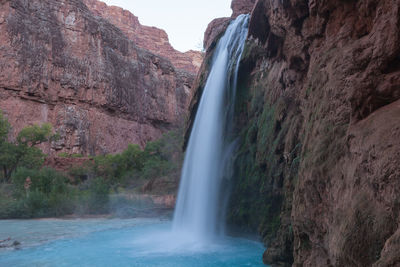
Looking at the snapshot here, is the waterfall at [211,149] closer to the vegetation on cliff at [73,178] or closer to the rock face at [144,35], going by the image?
the vegetation on cliff at [73,178]

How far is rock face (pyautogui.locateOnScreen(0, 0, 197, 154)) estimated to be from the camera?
27.2 meters

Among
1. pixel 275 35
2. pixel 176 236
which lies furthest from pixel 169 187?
pixel 275 35

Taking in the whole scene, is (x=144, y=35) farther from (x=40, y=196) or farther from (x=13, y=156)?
(x=40, y=196)

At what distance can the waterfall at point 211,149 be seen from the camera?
1030cm

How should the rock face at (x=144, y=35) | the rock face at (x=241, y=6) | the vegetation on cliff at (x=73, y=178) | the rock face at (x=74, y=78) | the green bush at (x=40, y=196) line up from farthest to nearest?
the rock face at (x=144, y=35) < the rock face at (x=74, y=78) < the vegetation on cliff at (x=73, y=178) < the rock face at (x=241, y=6) < the green bush at (x=40, y=196)

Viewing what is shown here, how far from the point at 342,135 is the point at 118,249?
5.90 metres

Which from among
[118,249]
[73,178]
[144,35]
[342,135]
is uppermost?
[144,35]

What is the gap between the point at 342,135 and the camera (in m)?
3.36

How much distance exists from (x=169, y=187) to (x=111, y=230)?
6.73 metres

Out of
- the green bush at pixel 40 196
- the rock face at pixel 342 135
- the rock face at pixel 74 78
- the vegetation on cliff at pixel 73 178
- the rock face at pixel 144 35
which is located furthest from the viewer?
the rock face at pixel 144 35

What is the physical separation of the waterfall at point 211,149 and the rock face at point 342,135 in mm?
2984

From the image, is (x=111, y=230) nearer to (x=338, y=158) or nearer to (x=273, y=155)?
(x=273, y=155)

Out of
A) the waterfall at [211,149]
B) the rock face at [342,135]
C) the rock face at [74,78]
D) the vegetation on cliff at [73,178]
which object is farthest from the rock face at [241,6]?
the rock face at [74,78]

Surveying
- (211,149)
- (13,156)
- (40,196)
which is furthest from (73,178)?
(211,149)
